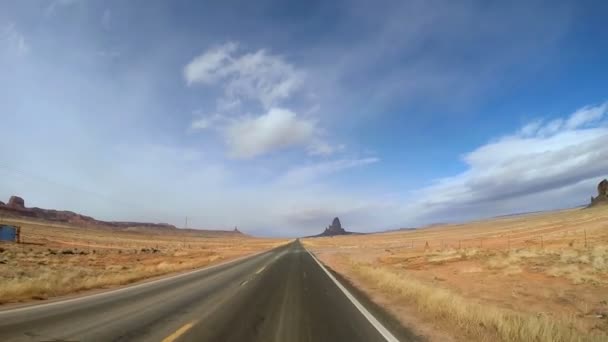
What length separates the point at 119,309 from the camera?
1023 cm

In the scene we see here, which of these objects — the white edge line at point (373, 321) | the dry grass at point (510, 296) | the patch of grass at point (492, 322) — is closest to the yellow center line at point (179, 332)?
the white edge line at point (373, 321)

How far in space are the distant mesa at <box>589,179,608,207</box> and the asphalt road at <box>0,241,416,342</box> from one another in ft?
462

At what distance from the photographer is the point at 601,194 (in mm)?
125250

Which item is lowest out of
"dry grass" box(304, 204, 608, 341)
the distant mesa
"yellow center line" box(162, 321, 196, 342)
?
"dry grass" box(304, 204, 608, 341)

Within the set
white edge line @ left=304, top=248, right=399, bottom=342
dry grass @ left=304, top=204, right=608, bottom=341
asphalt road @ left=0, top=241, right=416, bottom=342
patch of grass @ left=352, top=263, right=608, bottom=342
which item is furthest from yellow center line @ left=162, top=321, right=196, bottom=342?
patch of grass @ left=352, top=263, right=608, bottom=342

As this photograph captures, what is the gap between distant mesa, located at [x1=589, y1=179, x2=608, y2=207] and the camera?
4756 inches

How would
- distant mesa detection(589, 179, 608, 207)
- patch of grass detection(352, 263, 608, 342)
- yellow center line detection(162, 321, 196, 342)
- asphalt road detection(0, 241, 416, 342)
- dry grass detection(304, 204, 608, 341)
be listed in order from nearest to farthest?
yellow center line detection(162, 321, 196, 342) → patch of grass detection(352, 263, 608, 342) → asphalt road detection(0, 241, 416, 342) → dry grass detection(304, 204, 608, 341) → distant mesa detection(589, 179, 608, 207)

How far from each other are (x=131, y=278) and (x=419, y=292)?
14.9m

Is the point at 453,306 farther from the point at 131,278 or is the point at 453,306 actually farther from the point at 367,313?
the point at 131,278

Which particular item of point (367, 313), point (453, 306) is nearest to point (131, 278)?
point (367, 313)

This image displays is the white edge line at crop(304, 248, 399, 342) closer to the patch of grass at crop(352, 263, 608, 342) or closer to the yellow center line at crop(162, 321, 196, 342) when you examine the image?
the patch of grass at crop(352, 263, 608, 342)

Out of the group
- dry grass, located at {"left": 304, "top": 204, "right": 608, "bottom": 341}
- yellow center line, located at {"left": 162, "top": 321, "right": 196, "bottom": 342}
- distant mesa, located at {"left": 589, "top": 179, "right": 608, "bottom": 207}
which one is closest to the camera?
yellow center line, located at {"left": 162, "top": 321, "right": 196, "bottom": 342}

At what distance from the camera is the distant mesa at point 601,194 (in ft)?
396

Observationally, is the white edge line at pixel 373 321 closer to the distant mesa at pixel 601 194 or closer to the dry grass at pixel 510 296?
the dry grass at pixel 510 296
